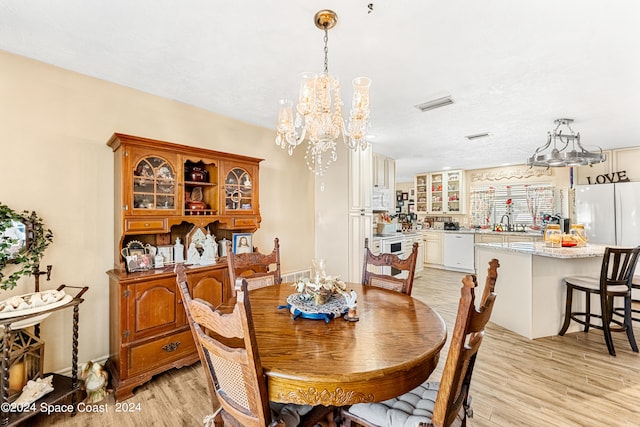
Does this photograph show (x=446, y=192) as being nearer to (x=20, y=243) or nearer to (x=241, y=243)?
(x=241, y=243)

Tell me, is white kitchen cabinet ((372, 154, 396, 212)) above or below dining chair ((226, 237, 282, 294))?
above

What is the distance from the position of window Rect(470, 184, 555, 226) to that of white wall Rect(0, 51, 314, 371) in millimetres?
6704

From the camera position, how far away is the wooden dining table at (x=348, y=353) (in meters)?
1.00

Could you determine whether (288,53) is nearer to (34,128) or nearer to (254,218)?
(254,218)

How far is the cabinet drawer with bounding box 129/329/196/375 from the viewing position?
7.16 feet

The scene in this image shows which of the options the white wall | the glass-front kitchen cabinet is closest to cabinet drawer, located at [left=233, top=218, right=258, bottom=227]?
the white wall

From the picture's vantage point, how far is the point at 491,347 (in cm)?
296

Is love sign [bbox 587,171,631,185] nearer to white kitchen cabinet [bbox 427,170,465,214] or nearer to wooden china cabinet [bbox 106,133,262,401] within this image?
white kitchen cabinet [bbox 427,170,465,214]

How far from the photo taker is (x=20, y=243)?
6.60ft

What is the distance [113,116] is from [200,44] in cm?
121

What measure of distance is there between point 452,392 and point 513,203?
267 inches

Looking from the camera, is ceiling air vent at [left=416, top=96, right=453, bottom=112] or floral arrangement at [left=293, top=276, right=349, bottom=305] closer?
floral arrangement at [left=293, top=276, right=349, bottom=305]

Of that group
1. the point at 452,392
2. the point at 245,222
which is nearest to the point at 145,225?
the point at 245,222

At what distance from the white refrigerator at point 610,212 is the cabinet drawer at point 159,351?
605 centimetres
